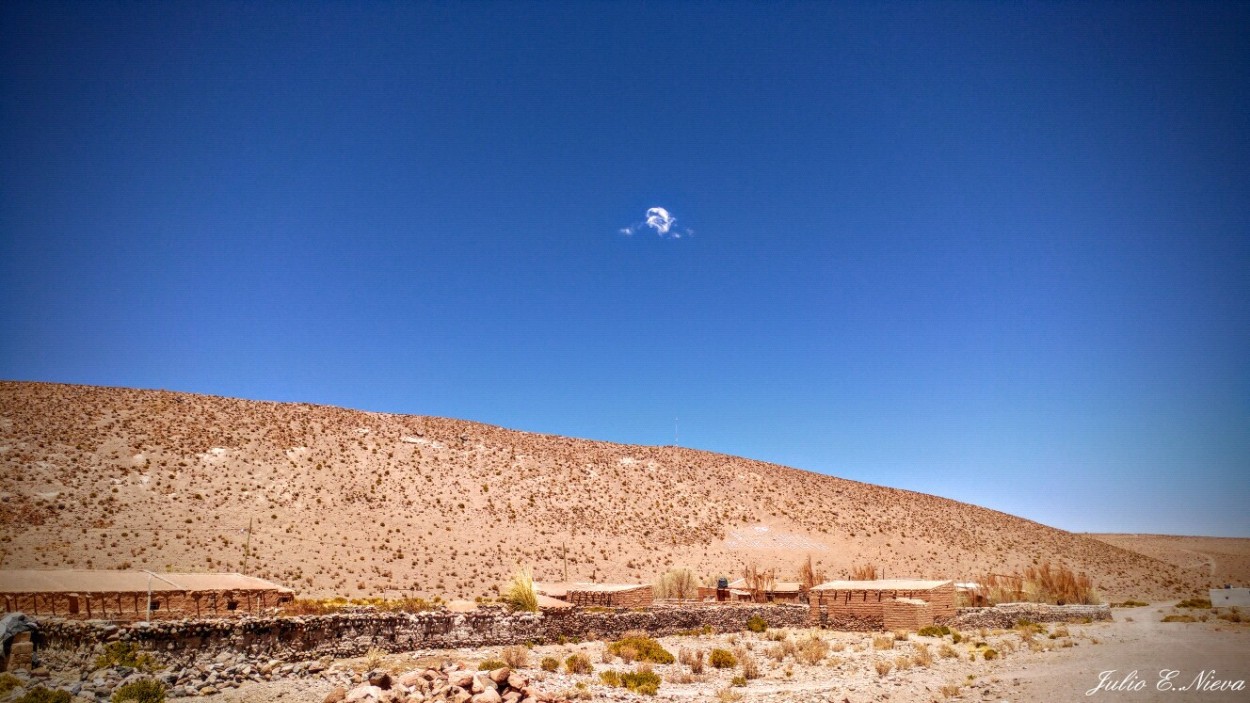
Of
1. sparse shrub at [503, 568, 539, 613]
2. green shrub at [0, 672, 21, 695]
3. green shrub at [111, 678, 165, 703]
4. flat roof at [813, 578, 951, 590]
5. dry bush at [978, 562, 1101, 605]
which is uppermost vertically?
green shrub at [0, 672, 21, 695]

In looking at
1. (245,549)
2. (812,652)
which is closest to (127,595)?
(812,652)

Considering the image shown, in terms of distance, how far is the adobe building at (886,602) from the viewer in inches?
926

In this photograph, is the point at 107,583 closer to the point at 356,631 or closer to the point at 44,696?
the point at 356,631

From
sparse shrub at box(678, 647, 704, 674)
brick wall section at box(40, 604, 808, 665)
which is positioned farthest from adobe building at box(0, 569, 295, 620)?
sparse shrub at box(678, 647, 704, 674)

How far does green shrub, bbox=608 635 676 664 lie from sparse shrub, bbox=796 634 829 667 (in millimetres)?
3395

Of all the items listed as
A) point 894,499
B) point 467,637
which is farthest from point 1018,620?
point 894,499

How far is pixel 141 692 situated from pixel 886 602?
68.9ft

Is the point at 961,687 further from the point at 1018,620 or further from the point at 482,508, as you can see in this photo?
the point at 482,508

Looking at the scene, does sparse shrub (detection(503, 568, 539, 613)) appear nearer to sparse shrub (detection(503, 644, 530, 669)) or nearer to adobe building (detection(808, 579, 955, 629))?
sparse shrub (detection(503, 644, 530, 669))

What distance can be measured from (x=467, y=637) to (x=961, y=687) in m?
11.3

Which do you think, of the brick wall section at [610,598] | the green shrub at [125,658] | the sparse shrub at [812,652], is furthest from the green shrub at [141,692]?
the brick wall section at [610,598]

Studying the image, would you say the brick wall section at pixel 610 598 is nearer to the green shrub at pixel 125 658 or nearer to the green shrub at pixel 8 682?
the green shrub at pixel 125 658

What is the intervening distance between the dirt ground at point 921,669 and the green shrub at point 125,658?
169 cm

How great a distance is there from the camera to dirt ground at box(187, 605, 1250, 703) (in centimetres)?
1267
